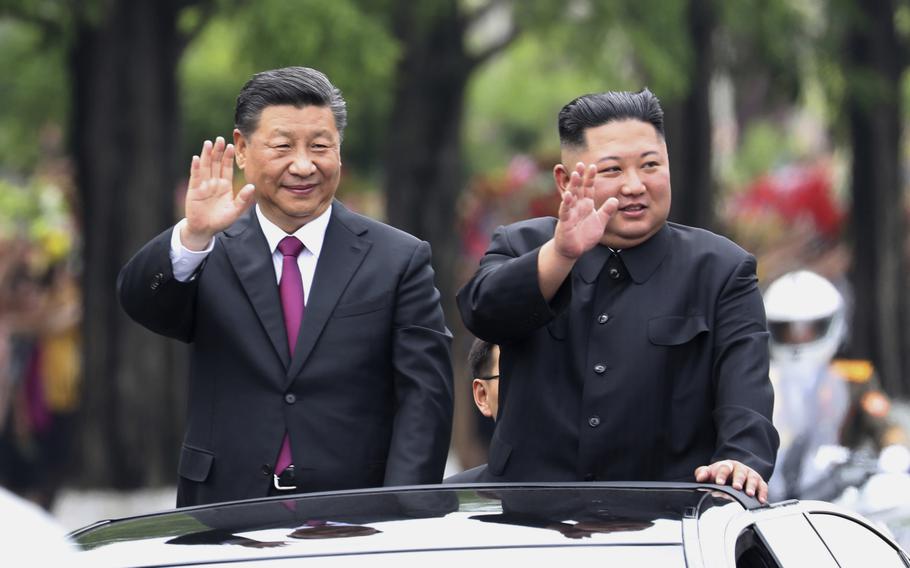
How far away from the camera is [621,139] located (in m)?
4.70

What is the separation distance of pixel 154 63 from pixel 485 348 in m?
8.26

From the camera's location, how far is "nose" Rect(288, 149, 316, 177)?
4.89 meters

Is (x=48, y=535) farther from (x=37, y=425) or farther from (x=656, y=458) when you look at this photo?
(x=37, y=425)

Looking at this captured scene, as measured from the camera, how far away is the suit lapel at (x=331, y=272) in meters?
4.83

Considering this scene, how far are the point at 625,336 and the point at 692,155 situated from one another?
12.3 meters

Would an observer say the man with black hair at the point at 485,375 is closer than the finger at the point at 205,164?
No

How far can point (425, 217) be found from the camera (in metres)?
16.4

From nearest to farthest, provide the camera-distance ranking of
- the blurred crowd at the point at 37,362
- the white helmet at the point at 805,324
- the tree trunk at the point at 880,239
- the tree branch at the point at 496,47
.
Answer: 1. the white helmet at the point at 805,324
2. the blurred crowd at the point at 37,362
3. the tree branch at the point at 496,47
4. the tree trunk at the point at 880,239

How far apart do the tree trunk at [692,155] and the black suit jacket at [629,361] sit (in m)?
11.5

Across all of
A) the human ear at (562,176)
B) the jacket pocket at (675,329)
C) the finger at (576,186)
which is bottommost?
the jacket pocket at (675,329)

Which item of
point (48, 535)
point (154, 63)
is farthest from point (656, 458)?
point (154, 63)

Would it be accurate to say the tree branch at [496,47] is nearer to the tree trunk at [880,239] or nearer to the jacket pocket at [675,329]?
the tree trunk at [880,239]

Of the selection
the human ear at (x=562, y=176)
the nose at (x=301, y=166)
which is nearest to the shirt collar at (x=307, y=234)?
the nose at (x=301, y=166)

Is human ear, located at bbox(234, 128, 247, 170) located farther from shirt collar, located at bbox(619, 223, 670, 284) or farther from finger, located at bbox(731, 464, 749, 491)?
finger, located at bbox(731, 464, 749, 491)
